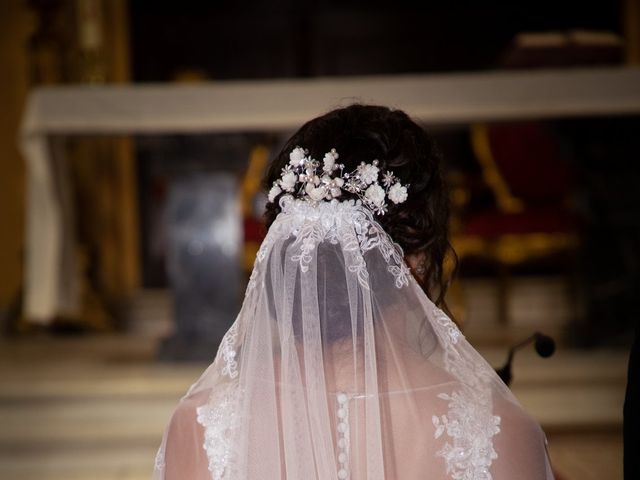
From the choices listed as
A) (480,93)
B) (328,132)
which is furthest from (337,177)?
(480,93)

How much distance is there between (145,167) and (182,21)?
1.42m

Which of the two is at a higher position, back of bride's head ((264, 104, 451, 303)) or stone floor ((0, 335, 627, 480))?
back of bride's head ((264, 104, 451, 303))

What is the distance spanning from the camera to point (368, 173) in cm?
147

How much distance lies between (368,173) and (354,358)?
329mm

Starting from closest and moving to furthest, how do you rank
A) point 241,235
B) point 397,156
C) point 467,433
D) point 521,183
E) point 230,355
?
point 467,433 < point 397,156 < point 230,355 < point 241,235 < point 521,183

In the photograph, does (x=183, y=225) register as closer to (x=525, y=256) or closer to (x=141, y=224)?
(x=525, y=256)

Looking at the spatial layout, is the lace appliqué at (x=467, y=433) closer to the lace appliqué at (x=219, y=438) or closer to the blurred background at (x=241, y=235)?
the lace appliqué at (x=219, y=438)

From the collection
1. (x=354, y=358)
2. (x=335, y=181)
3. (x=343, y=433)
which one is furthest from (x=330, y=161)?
(x=343, y=433)

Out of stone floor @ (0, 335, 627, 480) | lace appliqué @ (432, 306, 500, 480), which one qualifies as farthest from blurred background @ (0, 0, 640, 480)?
lace appliqué @ (432, 306, 500, 480)

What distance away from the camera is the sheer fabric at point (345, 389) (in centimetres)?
142

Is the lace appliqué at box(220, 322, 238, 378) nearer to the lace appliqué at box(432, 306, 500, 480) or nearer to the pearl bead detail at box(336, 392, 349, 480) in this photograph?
the pearl bead detail at box(336, 392, 349, 480)

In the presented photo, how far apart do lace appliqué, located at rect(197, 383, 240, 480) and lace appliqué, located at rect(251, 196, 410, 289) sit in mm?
293

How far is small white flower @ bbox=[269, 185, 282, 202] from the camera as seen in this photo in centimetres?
161

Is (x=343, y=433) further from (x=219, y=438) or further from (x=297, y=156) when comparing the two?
(x=297, y=156)
